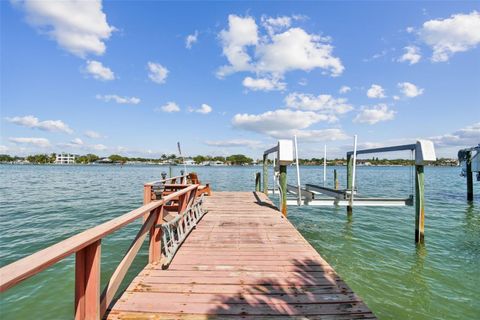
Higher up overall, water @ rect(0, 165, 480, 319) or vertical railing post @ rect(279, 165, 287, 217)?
vertical railing post @ rect(279, 165, 287, 217)

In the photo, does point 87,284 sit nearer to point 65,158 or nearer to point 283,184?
point 283,184

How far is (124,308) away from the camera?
2871 mm

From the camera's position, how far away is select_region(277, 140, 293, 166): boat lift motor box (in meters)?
7.80

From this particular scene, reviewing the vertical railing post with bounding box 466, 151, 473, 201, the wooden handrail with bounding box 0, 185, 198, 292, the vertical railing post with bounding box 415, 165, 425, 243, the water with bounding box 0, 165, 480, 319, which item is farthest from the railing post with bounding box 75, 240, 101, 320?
the vertical railing post with bounding box 466, 151, 473, 201

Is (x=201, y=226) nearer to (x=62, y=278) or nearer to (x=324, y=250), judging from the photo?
(x=62, y=278)

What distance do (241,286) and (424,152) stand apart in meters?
6.53

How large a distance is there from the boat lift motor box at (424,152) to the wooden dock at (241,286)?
14.6 ft

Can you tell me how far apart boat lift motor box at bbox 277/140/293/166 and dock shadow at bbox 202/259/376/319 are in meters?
4.22

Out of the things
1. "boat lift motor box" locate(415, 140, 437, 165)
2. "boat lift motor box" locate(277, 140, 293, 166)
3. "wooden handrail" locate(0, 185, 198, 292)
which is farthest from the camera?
"boat lift motor box" locate(277, 140, 293, 166)

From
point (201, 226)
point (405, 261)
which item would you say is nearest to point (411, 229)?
point (405, 261)

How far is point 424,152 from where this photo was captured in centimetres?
704

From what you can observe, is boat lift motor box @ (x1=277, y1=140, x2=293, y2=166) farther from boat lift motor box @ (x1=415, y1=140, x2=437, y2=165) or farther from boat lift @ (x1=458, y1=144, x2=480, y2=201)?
boat lift @ (x1=458, y1=144, x2=480, y2=201)

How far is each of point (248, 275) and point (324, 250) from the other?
14.8 ft

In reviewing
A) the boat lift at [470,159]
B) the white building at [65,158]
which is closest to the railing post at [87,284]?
the boat lift at [470,159]
